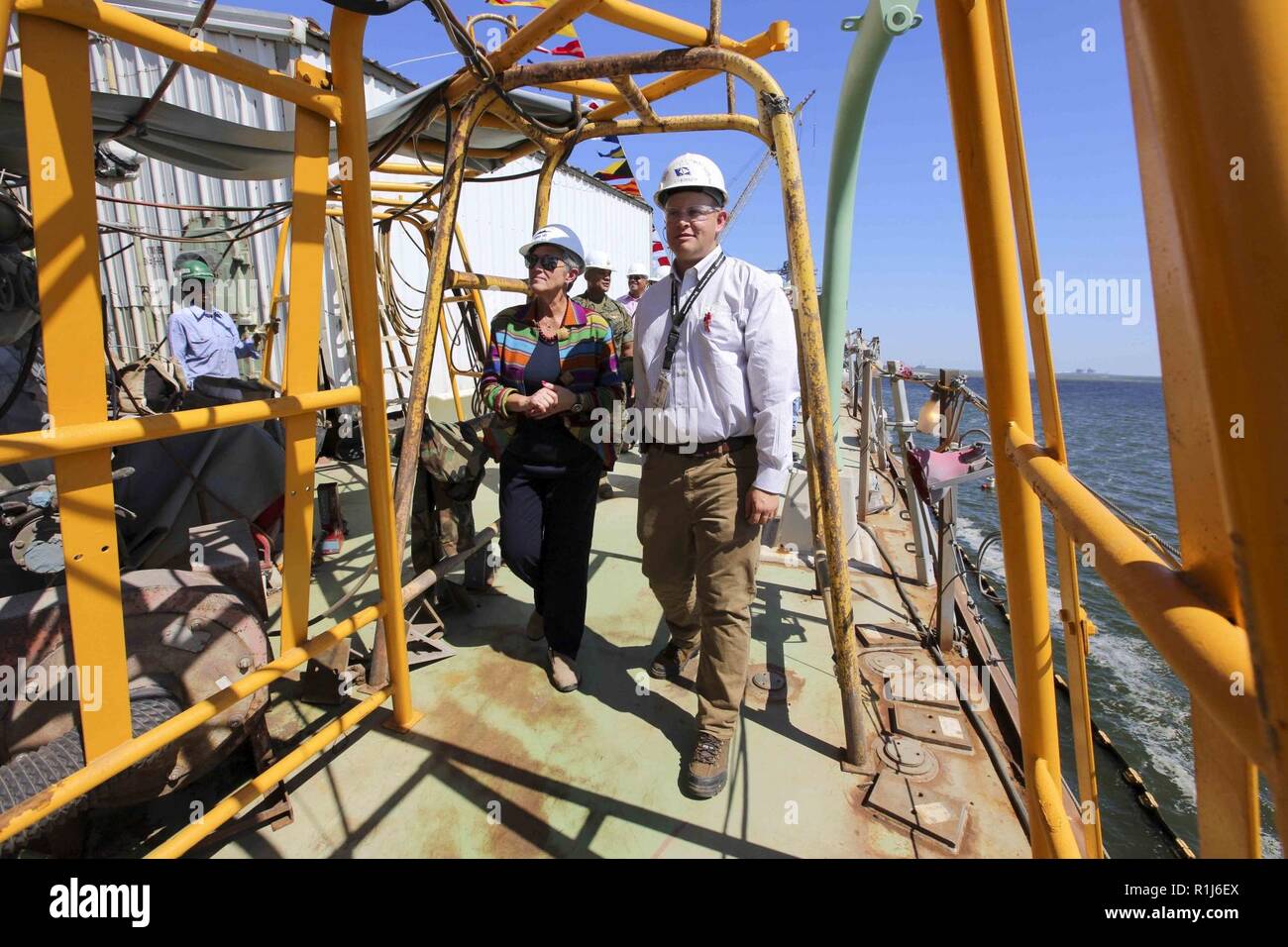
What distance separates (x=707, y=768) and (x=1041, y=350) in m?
1.71

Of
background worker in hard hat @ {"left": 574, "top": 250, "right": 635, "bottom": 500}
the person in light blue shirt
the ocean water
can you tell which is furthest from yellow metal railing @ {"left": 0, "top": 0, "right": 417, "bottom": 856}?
the person in light blue shirt

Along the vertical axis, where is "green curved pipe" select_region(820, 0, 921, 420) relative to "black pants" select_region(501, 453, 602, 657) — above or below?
above

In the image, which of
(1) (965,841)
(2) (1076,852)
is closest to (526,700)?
(1) (965,841)

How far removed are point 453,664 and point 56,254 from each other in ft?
6.90

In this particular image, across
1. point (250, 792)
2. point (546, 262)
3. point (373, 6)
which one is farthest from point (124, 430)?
point (546, 262)

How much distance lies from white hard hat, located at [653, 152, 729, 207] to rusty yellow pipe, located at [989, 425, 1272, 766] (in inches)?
66.2

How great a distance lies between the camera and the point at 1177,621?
581 mm

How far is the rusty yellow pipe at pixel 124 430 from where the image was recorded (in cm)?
115

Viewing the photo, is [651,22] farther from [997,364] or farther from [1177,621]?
[1177,621]

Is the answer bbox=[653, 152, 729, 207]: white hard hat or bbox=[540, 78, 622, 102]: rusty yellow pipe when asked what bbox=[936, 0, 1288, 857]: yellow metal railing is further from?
bbox=[540, 78, 622, 102]: rusty yellow pipe

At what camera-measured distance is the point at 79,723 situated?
1.56 meters

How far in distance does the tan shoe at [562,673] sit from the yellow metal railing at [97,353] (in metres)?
0.99

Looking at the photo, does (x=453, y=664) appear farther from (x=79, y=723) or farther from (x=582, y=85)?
(x=582, y=85)

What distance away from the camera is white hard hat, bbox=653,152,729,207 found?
6.96 ft
